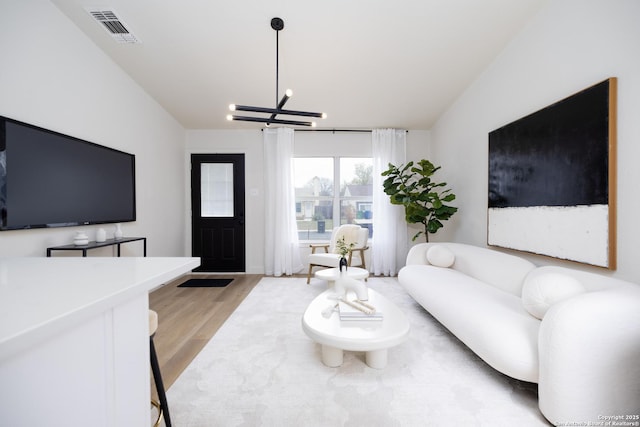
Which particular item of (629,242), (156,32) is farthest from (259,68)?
(629,242)

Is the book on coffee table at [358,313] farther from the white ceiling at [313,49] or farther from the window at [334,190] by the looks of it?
the window at [334,190]

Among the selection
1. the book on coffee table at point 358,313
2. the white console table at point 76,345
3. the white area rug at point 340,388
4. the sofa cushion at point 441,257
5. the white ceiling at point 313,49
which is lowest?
the white area rug at point 340,388

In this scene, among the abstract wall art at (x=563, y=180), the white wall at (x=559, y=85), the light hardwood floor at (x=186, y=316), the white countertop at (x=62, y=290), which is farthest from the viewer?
the light hardwood floor at (x=186, y=316)

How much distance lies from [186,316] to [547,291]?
3.13 m

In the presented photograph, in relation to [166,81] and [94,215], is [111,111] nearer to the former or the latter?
[166,81]

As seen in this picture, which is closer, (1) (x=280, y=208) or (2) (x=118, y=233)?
(2) (x=118, y=233)

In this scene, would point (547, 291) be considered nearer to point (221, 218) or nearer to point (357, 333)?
point (357, 333)

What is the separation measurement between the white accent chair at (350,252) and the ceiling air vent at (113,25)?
3356 mm

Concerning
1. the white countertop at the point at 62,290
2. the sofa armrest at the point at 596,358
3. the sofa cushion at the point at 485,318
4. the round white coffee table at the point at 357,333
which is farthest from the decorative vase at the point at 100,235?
the sofa armrest at the point at 596,358

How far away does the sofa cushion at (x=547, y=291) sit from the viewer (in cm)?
158

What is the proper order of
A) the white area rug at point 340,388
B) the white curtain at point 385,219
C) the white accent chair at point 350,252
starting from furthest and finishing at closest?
1. the white curtain at point 385,219
2. the white accent chair at point 350,252
3. the white area rug at point 340,388

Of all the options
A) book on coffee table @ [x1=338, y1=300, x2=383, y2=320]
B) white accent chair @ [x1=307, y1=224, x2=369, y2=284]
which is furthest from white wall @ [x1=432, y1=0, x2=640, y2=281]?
book on coffee table @ [x1=338, y1=300, x2=383, y2=320]

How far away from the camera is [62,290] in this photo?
0.69 metres

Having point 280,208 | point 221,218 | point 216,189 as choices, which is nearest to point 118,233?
point 221,218
